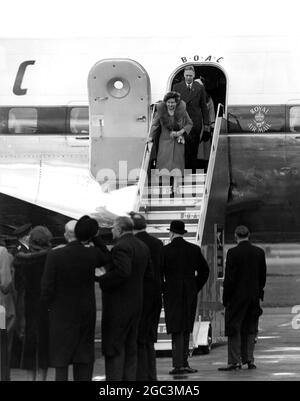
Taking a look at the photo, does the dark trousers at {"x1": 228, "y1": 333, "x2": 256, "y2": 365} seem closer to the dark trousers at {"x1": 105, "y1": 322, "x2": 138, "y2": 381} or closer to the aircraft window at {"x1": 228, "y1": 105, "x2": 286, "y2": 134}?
the dark trousers at {"x1": 105, "y1": 322, "x2": 138, "y2": 381}

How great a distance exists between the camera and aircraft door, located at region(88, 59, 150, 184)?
20234 mm

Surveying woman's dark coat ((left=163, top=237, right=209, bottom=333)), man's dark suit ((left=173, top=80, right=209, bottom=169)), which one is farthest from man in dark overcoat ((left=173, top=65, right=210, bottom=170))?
woman's dark coat ((left=163, top=237, right=209, bottom=333))

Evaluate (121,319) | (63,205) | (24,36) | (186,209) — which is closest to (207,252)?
(186,209)

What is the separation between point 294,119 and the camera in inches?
803

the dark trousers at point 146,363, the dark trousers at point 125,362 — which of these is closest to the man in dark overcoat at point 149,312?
the dark trousers at point 146,363

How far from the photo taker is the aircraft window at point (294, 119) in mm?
20375

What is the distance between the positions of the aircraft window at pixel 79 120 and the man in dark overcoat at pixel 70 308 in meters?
8.05

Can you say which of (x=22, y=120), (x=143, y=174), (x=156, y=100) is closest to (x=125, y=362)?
(x=143, y=174)

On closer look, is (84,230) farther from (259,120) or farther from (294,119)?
(294,119)

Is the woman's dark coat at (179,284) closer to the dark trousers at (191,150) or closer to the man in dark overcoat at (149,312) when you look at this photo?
the man in dark overcoat at (149,312)
